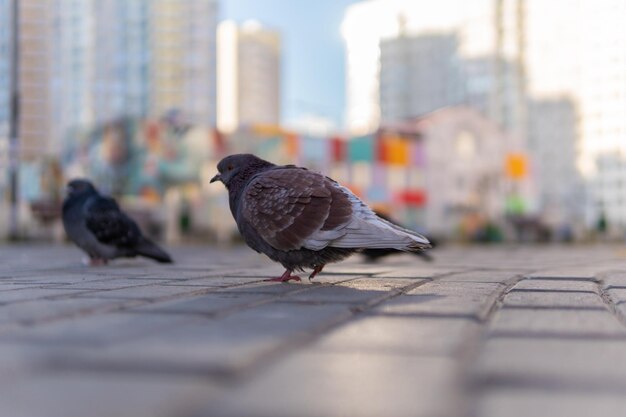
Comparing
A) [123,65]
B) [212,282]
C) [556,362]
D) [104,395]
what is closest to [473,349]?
[556,362]

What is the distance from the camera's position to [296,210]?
4176mm

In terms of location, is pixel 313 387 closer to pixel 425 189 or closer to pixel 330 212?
pixel 330 212

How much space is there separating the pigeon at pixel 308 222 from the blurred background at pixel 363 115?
1621 cm

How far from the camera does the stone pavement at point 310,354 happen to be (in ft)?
5.20

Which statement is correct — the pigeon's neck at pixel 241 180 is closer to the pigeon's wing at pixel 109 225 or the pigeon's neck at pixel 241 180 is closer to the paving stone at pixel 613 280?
the paving stone at pixel 613 280

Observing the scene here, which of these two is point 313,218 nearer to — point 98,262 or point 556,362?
point 556,362

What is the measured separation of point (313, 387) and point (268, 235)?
2.54 metres

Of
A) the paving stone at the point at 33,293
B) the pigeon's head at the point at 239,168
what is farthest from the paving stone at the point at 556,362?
the pigeon's head at the point at 239,168

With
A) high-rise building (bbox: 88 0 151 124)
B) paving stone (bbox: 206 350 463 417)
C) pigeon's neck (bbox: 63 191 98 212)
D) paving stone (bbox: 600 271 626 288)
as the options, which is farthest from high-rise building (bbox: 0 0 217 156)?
paving stone (bbox: 206 350 463 417)

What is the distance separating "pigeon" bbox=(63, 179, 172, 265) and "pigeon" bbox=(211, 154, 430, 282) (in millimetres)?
2781

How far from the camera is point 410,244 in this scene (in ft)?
12.9

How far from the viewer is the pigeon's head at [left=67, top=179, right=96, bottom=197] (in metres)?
A: 7.40

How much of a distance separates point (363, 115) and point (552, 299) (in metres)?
94.3

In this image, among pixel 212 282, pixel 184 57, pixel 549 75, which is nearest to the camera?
pixel 212 282
